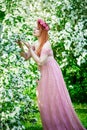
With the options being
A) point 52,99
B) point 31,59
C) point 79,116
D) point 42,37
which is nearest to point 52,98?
point 52,99

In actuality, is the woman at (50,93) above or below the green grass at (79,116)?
above

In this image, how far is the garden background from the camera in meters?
6.16

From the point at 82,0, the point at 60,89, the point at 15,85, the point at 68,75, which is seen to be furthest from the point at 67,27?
the point at 68,75

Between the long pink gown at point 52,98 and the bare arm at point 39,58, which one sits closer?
the bare arm at point 39,58

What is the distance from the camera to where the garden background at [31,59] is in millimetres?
6156

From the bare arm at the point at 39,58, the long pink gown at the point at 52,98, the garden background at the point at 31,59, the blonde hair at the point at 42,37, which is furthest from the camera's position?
the long pink gown at the point at 52,98

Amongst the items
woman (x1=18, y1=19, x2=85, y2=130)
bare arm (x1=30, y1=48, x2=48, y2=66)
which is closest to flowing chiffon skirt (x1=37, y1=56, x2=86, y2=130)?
woman (x1=18, y1=19, x2=85, y2=130)

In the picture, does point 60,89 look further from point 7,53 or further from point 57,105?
point 7,53

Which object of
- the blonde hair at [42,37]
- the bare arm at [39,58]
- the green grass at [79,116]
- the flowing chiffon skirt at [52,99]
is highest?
the blonde hair at [42,37]

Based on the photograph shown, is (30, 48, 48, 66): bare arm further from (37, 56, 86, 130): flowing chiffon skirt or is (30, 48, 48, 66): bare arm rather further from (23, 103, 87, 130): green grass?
(23, 103, 87, 130): green grass

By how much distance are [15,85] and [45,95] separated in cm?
169

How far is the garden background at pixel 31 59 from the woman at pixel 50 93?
199mm

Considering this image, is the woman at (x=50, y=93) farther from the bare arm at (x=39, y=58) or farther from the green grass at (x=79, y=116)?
the green grass at (x=79, y=116)

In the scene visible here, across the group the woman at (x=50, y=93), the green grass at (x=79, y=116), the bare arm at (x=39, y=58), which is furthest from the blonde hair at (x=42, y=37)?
the green grass at (x=79, y=116)
